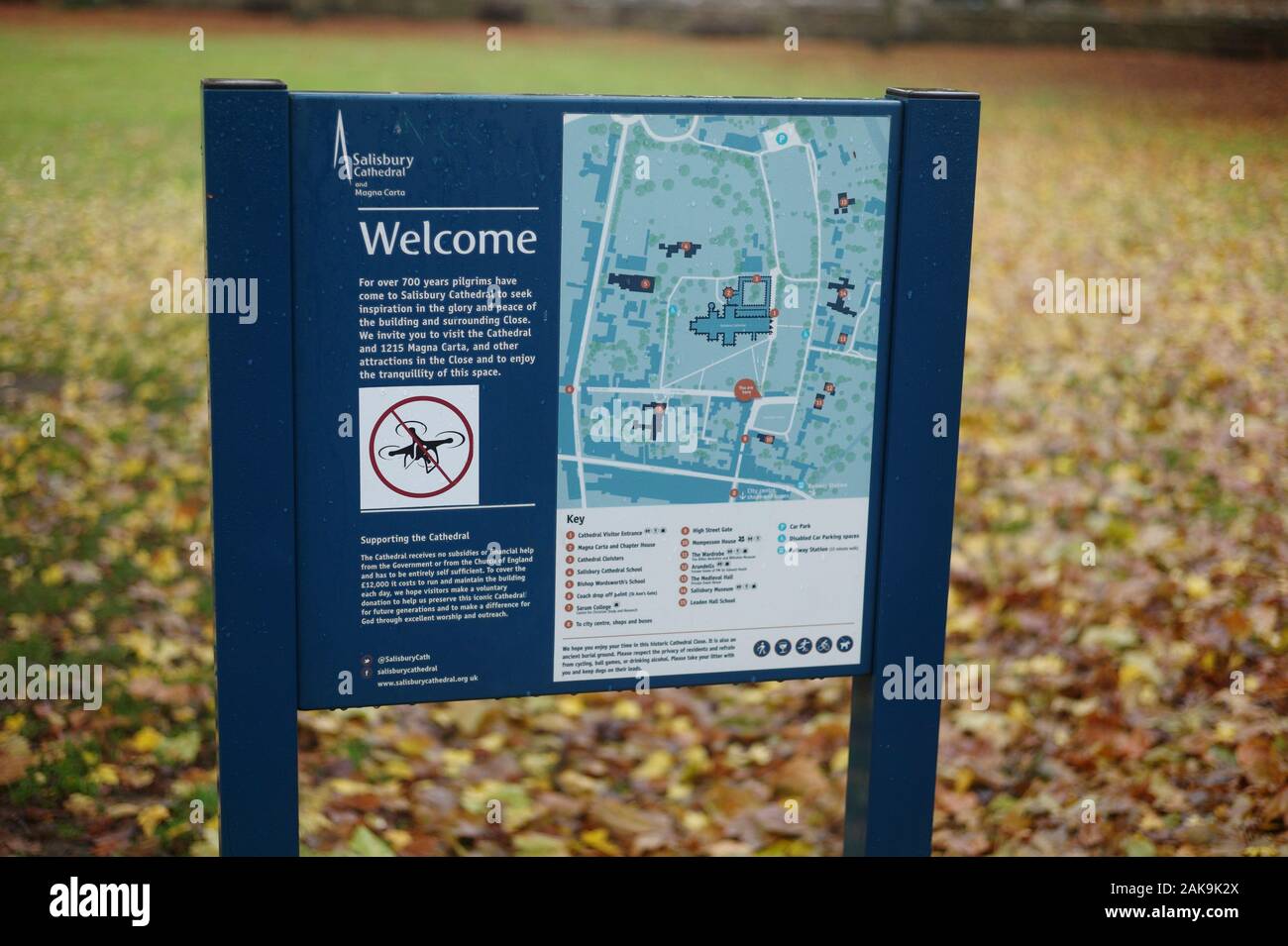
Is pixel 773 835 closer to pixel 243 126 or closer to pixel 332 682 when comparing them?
pixel 332 682

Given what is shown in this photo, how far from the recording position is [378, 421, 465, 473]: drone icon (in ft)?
10.7

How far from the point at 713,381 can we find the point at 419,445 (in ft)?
2.43

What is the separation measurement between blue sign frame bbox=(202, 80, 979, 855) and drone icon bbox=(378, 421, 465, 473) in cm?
20

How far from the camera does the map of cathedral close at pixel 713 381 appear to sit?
3.34 metres

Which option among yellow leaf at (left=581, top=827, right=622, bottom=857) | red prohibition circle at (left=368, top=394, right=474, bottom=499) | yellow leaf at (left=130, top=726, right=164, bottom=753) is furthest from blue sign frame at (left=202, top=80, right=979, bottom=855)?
yellow leaf at (left=130, top=726, right=164, bottom=753)

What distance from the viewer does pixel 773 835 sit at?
4680mm

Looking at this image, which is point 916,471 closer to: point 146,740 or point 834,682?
point 834,682

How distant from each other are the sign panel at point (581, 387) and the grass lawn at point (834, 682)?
1.36m

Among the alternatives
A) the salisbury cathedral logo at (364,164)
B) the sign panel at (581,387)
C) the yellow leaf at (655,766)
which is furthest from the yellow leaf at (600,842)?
the salisbury cathedral logo at (364,164)

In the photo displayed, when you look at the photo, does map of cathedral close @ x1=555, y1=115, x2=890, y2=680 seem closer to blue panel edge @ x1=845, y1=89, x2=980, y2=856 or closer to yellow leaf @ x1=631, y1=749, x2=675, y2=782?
blue panel edge @ x1=845, y1=89, x2=980, y2=856

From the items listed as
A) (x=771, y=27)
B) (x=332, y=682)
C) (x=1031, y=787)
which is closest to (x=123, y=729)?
(x=332, y=682)

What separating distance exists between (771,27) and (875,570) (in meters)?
29.4

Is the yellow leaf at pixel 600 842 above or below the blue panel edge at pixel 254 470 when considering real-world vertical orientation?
below

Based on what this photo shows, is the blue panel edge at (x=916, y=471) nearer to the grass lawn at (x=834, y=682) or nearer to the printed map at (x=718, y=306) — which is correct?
the printed map at (x=718, y=306)
